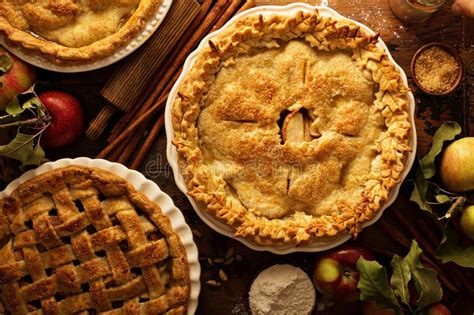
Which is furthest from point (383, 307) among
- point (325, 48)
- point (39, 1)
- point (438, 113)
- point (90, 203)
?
point (39, 1)

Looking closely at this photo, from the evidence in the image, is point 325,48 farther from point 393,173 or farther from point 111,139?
point 111,139

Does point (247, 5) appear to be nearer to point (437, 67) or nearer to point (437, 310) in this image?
point (437, 67)

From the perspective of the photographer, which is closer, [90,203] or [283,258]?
[90,203]

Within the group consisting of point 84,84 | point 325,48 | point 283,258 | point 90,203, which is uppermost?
point 325,48

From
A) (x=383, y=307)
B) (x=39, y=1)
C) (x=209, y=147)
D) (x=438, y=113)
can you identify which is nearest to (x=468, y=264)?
(x=383, y=307)

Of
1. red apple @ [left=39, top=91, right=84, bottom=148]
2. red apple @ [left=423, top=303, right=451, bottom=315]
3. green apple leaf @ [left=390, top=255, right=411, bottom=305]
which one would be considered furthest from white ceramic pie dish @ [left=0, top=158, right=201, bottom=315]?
red apple @ [left=423, top=303, right=451, bottom=315]

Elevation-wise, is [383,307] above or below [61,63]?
below
